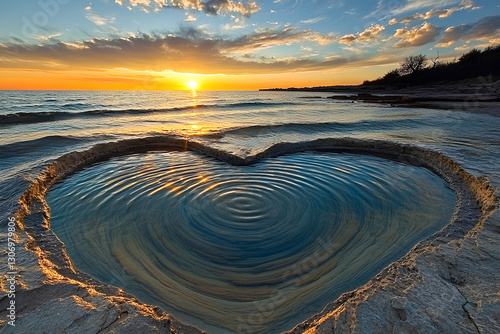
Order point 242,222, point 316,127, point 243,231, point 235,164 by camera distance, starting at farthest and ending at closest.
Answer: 1. point 316,127
2. point 235,164
3. point 242,222
4. point 243,231

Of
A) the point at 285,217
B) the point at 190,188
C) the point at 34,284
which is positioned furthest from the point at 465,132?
the point at 34,284

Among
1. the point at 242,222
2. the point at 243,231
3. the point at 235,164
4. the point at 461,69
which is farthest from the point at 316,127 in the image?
the point at 461,69

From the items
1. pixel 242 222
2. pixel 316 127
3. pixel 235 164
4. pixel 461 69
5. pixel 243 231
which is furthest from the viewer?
pixel 461 69

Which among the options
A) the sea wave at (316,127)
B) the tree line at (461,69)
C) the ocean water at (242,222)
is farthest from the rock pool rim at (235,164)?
the tree line at (461,69)

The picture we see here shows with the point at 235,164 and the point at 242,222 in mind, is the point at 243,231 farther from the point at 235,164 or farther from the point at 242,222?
the point at 235,164

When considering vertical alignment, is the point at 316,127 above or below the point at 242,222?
above

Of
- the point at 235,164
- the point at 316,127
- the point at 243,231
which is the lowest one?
the point at 243,231

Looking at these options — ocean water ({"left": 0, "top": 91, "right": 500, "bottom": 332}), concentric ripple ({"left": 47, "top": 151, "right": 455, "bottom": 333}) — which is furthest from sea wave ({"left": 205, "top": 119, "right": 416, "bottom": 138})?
concentric ripple ({"left": 47, "top": 151, "right": 455, "bottom": 333})
